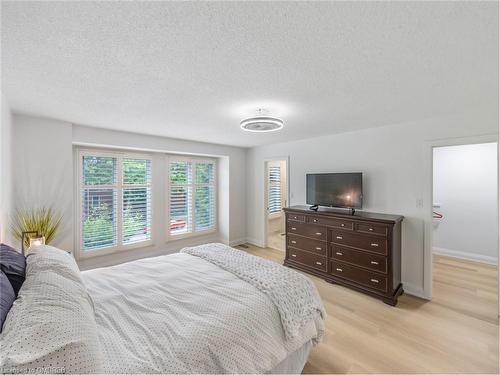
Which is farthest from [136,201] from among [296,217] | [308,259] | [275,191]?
[275,191]

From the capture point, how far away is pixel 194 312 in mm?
1438

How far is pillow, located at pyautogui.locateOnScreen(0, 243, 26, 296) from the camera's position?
4.21 ft

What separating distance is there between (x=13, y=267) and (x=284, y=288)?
5.70 feet

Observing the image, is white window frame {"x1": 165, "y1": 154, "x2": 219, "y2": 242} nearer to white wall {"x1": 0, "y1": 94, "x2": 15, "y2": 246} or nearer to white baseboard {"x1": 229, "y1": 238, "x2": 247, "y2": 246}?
white baseboard {"x1": 229, "y1": 238, "x2": 247, "y2": 246}

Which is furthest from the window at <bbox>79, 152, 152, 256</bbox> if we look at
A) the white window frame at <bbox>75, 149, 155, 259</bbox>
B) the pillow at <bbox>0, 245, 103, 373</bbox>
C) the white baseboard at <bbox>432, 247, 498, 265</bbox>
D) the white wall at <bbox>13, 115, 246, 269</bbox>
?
the white baseboard at <bbox>432, 247, 498, 265</bbox>

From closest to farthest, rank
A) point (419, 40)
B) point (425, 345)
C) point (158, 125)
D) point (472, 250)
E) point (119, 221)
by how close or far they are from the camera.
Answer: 1. point (419, 40)
2. point (425, 345)
3. point (158, 125)
4. point (119, 221)
5. point (472, 250)

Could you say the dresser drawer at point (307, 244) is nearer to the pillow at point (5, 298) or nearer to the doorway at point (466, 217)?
the doorway at point (466, 217)

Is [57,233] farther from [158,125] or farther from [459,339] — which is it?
[459,339]

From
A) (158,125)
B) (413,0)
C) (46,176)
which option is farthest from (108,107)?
(413,0)

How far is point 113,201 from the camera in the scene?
384 centimetres

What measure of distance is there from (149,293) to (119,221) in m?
2.70

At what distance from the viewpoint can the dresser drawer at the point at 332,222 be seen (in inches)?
126

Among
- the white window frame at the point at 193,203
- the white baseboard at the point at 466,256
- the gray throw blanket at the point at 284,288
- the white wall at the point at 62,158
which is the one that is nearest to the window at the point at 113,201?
the white wall at the point at 62,158

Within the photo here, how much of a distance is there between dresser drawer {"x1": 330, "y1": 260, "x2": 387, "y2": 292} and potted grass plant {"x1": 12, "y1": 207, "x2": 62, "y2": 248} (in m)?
3.81
